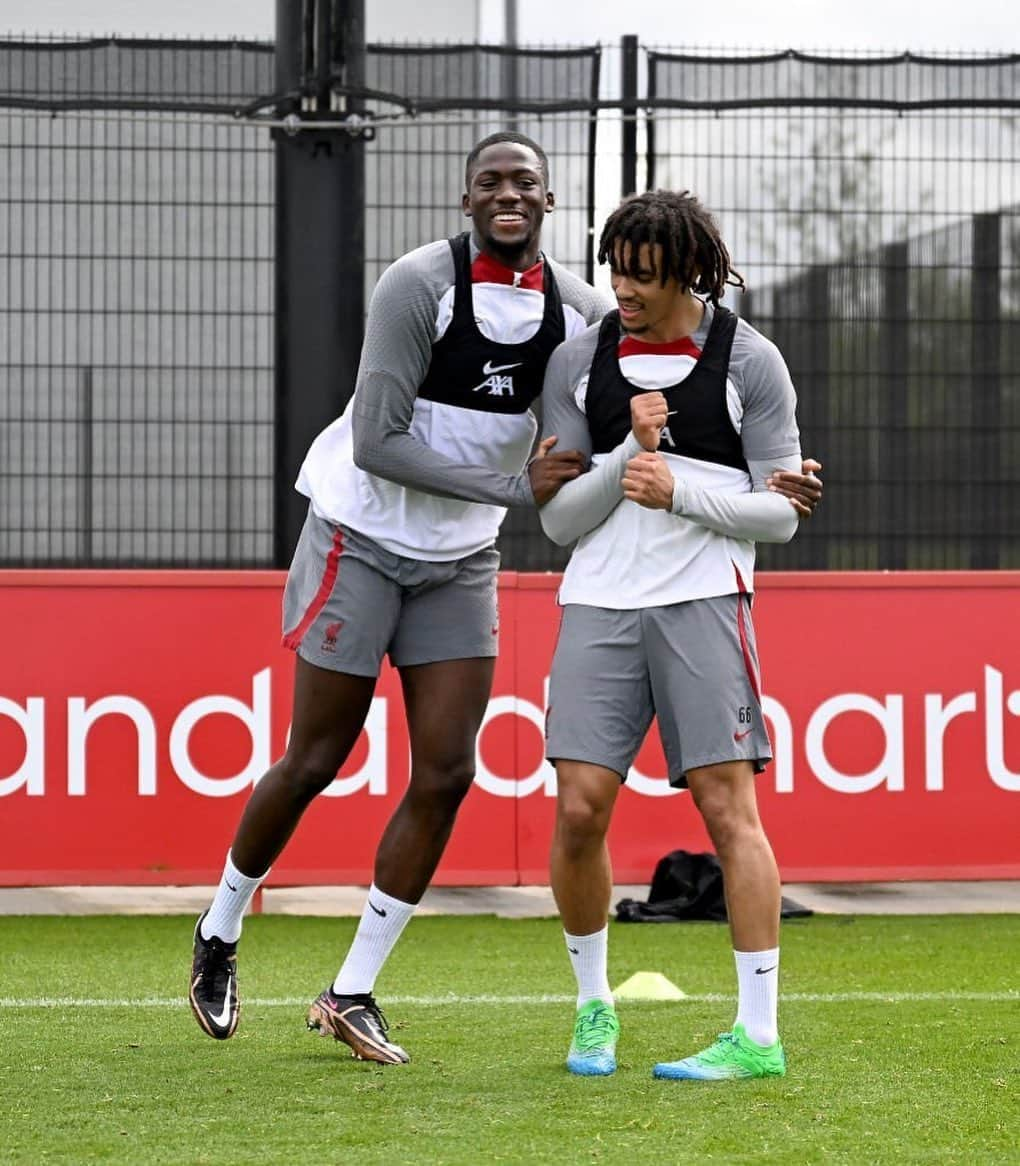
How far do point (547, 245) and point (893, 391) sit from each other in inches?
71.4

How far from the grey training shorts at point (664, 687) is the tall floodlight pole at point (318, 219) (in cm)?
423

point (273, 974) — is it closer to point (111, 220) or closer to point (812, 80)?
point (111, 220)

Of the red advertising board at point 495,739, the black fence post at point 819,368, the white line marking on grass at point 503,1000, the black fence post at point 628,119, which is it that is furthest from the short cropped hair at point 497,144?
the black fence post at point 819,368

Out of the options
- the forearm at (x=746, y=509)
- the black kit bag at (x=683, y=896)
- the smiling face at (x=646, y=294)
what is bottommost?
the black kit bag at (x=683, y=896)

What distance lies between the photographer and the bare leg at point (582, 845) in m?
4.14

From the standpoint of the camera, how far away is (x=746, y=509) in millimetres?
4129

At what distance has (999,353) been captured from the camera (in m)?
9.61

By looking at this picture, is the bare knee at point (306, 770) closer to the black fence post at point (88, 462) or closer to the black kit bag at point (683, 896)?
the black kit bag at point (683, 896)

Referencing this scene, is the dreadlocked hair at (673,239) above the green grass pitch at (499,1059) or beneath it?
above

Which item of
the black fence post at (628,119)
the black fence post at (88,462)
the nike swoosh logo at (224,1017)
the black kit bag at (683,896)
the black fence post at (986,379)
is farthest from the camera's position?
the black fence post at (986,379)

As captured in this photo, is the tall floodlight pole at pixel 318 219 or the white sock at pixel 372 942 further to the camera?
the tall floodlight pole at pixel 318 219

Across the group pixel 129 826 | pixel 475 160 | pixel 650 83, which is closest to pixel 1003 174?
pixel 650 83

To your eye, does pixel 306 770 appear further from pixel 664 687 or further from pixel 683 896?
pixel 683 896

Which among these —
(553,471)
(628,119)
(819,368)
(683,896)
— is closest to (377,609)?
(553,471)
